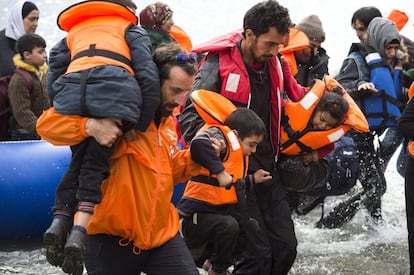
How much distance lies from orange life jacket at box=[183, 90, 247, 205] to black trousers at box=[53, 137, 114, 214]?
83cm

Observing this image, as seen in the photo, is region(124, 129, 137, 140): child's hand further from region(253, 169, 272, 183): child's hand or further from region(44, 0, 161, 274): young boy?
region(253, 169, 272, 183): child's hand

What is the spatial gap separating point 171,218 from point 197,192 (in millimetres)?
627

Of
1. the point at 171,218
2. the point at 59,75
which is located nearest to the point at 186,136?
the point at 171,218

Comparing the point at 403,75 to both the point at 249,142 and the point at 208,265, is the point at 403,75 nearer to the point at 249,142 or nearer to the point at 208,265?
the point at 208,265

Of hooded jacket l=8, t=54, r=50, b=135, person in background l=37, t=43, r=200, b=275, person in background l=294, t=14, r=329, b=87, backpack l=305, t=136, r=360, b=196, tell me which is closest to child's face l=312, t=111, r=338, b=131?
person in background l=37, t=43, r=200, b=275

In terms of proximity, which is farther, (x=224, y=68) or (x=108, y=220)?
(x=224, y=68)

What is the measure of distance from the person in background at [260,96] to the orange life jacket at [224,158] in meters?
0.15

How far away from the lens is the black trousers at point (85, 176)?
3.08 metres

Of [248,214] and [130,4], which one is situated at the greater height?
[130,4]

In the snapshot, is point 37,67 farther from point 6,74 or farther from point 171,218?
point 171,218

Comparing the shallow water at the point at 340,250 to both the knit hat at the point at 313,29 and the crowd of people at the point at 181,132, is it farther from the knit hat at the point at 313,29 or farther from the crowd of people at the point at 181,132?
the knit hat at the point at 313,29

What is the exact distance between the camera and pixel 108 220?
327 cm

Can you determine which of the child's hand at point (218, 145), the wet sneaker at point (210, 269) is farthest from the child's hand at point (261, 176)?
the wet sneaker at point (210, 269)

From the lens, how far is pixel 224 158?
12.7 ft
